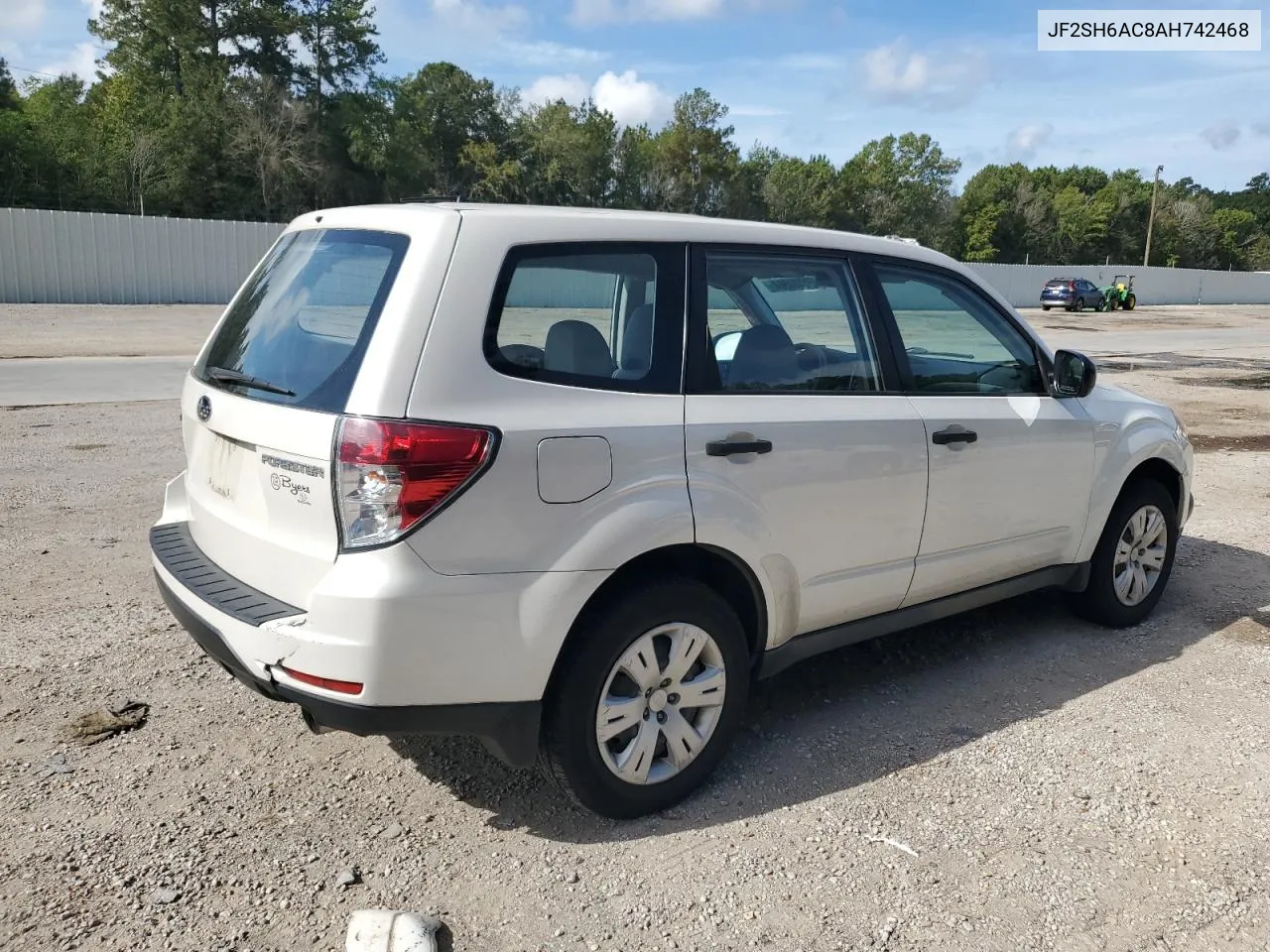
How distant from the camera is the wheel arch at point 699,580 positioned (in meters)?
2.93

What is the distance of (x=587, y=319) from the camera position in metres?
3.24

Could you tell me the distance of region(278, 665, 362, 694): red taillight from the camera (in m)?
2.63

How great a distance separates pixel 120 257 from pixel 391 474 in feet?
92.9

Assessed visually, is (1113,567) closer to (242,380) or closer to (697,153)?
(242,380)

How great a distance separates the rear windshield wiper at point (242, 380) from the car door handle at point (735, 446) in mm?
1237

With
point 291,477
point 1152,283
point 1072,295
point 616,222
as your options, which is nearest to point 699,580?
point 616,222

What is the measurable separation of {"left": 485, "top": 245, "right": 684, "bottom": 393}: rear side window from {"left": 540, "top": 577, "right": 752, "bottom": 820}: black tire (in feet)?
2.11

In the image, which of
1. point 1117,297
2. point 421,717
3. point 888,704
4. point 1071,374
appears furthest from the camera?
point 1117,297

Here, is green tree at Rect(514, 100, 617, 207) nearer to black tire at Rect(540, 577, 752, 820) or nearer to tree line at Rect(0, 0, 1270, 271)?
tree line at Rect(0, 0, 1270, 271)

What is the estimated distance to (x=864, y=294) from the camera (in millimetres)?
3783

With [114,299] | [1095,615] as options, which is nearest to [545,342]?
[1095,615]

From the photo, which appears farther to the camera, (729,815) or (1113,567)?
(1113,567)

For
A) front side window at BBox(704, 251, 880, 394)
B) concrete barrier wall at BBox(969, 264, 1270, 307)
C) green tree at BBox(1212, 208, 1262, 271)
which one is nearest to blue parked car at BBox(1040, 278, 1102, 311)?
concrete barrier wall at BBox(969, 264, 1270, 307)

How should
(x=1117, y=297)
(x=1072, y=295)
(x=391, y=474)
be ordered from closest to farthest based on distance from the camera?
(x=391, y=474), (x=1072, y=295), (x=1117, y=297)
